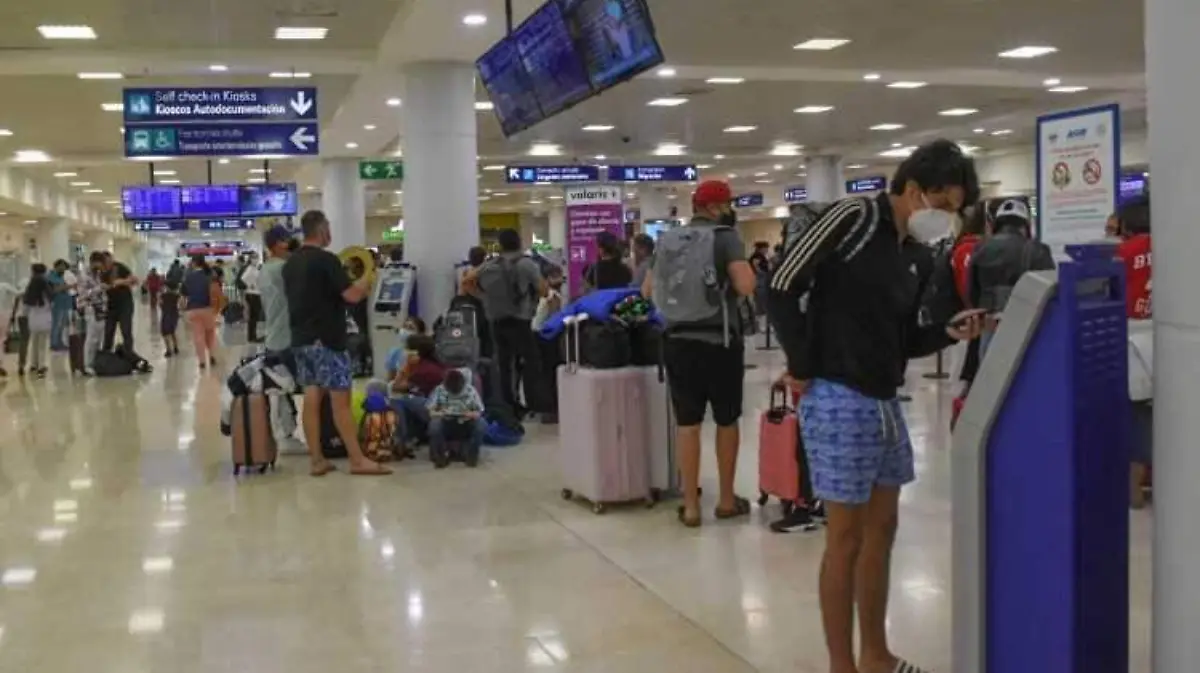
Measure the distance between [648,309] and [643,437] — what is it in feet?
2.40

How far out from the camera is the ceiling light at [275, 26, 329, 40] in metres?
11.7

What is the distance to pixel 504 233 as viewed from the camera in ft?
32.4

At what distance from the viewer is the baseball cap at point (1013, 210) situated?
22.4 feet

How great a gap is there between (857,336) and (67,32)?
1037cm

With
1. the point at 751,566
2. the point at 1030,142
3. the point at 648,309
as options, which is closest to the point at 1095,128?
the point at 648,309

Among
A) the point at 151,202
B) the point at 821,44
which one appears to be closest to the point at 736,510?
the point at 821,44

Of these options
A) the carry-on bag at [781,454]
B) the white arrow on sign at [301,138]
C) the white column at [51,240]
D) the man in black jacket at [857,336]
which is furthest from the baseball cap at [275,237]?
the white column at [51,240]

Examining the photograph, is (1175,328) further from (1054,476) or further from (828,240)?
(828,240)

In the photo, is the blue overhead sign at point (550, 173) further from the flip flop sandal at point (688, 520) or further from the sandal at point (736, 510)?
the flip flop sandal at point (688, 520)

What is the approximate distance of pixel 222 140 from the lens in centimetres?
1329

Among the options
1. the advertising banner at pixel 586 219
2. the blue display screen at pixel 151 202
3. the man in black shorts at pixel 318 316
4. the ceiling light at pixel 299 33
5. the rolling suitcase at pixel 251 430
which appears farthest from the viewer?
the blue display screen at pixel 151 202

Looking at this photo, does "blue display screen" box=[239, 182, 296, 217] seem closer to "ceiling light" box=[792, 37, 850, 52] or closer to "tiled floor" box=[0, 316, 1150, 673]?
"ceiling light" box=[792, 37, 850, 52]

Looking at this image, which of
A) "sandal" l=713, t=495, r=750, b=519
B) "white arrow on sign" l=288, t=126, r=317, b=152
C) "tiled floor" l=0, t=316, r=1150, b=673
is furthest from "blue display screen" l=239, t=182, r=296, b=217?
"sandal" l=713, t=495, r=750, b=519

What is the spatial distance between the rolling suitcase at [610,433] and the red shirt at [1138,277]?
8.04 feet
